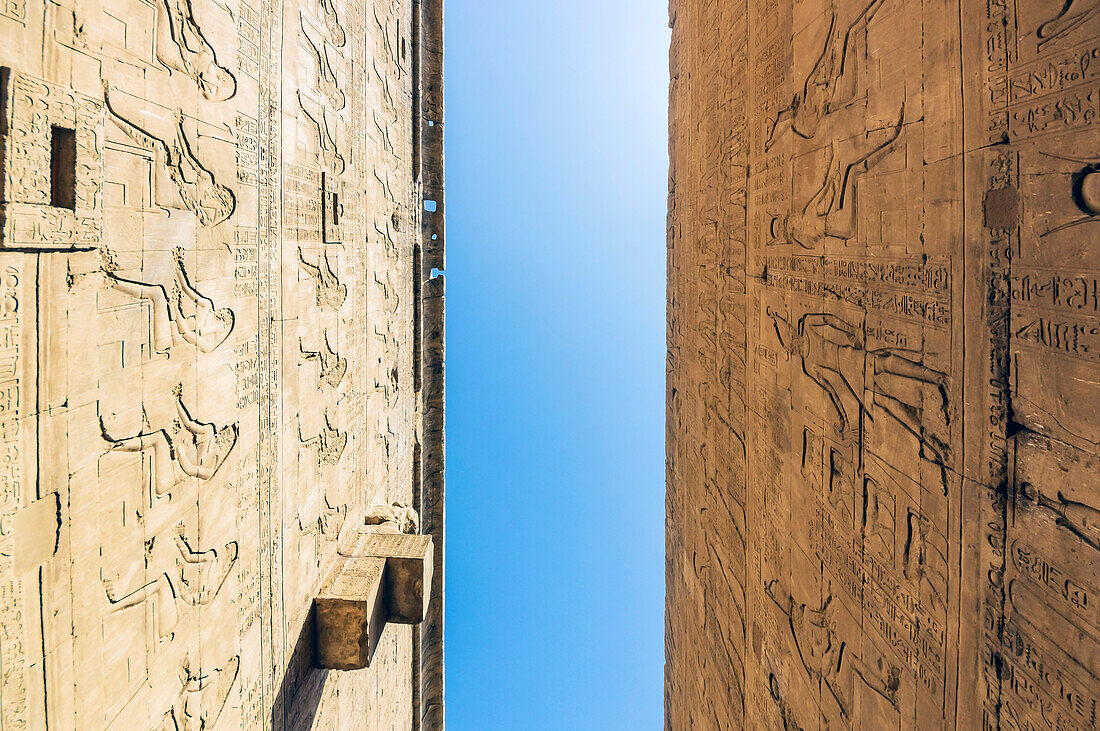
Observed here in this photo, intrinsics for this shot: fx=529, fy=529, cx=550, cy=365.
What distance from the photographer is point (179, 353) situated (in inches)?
107

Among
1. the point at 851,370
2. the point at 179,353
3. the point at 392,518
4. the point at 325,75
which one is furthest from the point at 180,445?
the point at 851,370

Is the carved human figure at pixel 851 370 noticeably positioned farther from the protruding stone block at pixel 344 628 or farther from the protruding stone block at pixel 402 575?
the protruding stone block at pixel 344 628

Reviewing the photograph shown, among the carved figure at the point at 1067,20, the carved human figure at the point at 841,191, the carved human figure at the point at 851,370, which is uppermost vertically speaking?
the carved figure at the point at 1067,20

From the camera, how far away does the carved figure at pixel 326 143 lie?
13.5ft

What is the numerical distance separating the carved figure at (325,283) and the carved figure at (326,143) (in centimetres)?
78

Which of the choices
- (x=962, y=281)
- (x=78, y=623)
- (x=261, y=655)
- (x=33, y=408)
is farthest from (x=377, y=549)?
(x=962, y=281)

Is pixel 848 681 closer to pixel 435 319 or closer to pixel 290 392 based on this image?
pixel 290 392

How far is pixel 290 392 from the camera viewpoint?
152 inches

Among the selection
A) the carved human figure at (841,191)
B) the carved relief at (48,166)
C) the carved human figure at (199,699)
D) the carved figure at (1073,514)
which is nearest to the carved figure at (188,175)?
the carved relief at (48,166)

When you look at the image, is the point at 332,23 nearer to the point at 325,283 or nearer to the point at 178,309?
the point at 325,283

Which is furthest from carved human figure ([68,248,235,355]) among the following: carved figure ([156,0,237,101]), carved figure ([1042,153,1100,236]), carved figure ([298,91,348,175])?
carved figure ([1042,153,1100,236])

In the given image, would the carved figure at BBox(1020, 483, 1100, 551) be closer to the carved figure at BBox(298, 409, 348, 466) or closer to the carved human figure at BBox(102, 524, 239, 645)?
the carved human figure at BBox(102, 524, 239, 645)

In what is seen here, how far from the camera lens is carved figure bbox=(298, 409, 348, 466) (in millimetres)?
4234

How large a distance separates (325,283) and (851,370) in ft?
12.8
